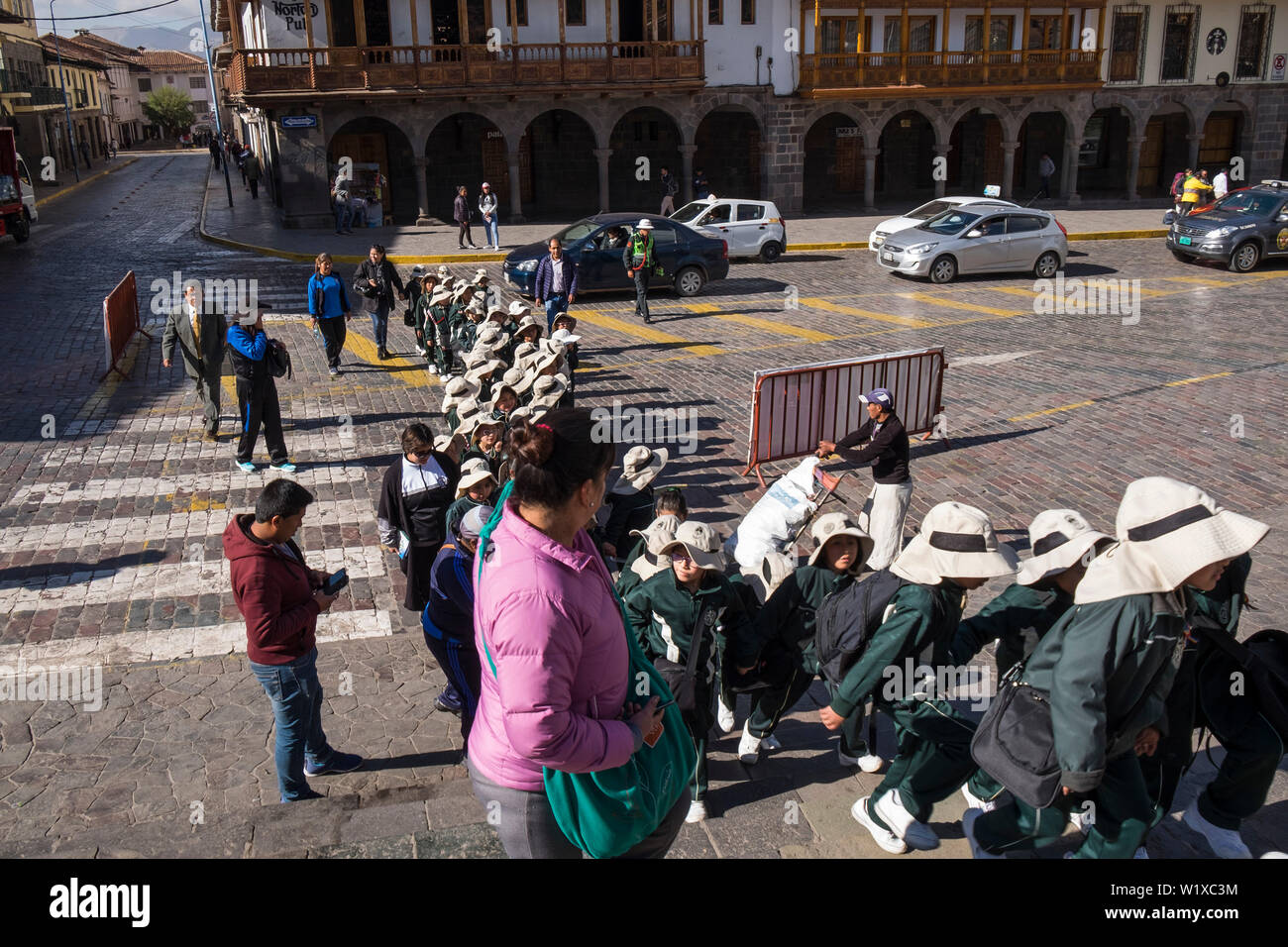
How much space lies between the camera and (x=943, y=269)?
21953 millimetres

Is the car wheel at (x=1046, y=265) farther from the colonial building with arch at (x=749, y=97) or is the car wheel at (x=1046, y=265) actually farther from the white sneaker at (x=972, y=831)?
the white sneaker at (x=972, y=831)

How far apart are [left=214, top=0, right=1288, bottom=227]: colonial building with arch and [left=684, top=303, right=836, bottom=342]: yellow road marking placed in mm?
13321

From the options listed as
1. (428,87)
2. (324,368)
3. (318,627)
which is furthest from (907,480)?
(428,87)

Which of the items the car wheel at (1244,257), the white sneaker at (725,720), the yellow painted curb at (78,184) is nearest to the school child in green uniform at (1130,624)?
the white sneaker at (725,720)

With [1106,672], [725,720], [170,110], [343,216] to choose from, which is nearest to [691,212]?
[343,216]

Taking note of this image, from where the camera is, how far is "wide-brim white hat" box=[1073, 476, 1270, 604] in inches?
137

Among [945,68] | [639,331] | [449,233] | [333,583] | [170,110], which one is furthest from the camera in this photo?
[170,110]

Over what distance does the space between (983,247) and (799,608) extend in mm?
18730

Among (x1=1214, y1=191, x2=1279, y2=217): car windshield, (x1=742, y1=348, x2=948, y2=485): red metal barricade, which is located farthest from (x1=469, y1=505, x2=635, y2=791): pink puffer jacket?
(x1=1214, y1=191, x2=1279, y2=217): car windshield

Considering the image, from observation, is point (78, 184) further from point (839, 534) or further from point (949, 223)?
point (839, 534)

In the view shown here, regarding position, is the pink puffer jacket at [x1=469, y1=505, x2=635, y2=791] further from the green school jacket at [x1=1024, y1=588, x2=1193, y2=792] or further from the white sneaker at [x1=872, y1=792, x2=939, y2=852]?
the white sneaker at [x1=872, y1=792, x2=939, y2=852]

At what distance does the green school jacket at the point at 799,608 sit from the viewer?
4.98 metres
